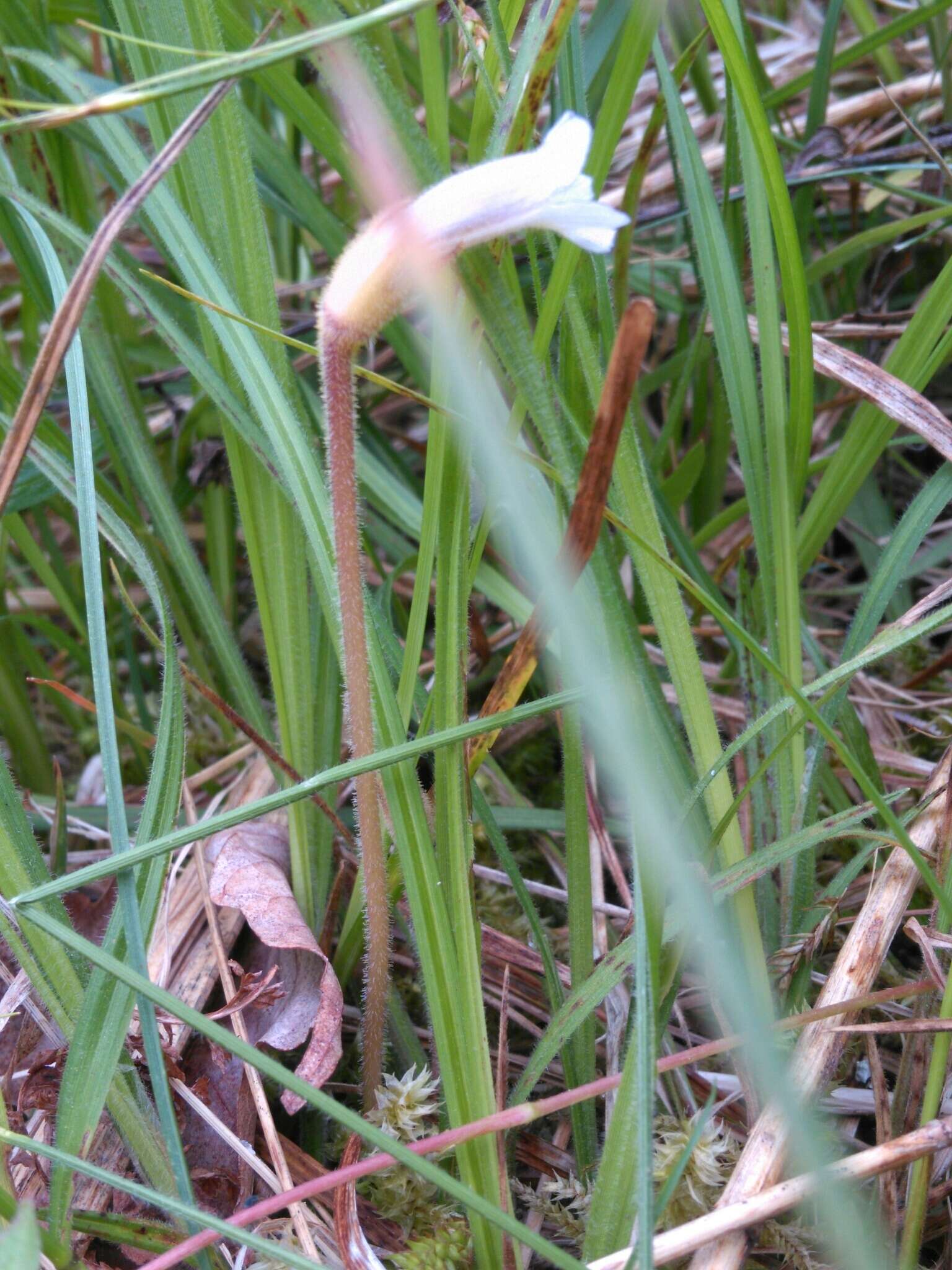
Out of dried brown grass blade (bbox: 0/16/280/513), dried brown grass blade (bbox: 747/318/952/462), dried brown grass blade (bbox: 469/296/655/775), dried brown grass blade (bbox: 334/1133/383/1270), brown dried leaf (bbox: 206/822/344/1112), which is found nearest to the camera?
dried brown grass blade (bbox: 469/296/655/775)

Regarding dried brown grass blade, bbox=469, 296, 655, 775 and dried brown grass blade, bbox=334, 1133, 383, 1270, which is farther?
dried brown grass blade, bbox=334, 1133, 383, 1270

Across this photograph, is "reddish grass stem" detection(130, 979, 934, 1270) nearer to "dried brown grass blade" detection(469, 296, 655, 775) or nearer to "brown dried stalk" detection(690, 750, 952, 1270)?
"brown dried stalk" detection(690, 750, 952, 1270)

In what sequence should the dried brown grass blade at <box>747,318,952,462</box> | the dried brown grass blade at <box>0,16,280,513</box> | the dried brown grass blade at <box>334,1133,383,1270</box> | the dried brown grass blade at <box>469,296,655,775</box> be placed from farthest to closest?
1. the dried brown grass blade at <box>747,318,952,462</box>
2. the dried brown grass blade at <box>334,1133,383,1270</box>
3. the dried brown grass blade at <box>0,16,280,513</box>
4. the dried brown grass blade at <box>469,296,655,775</box>

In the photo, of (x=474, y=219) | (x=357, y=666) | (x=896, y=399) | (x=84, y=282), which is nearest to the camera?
(x=474, y=219)

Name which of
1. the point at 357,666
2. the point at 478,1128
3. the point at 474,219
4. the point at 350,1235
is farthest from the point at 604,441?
the point at 350,1235

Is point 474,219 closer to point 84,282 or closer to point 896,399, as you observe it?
point 84,282

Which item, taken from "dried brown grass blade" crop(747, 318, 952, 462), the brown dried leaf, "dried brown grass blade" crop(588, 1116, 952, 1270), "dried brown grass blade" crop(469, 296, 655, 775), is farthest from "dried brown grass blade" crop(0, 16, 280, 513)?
"dried brown grass blade" crop(588, 1116, 952, 1270)

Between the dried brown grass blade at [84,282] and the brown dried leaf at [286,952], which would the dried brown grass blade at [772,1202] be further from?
the dried brown grass blade at [84,282]

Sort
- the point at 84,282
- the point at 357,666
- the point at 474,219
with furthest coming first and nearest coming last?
the point at 357,666 < the point at 84,282 < the point at 474,219

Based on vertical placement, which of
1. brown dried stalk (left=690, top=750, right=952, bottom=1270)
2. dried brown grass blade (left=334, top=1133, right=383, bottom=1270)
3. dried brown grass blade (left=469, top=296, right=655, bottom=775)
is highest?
dried brown grass blade (left=469, top=296, right=655, bottom=775)
